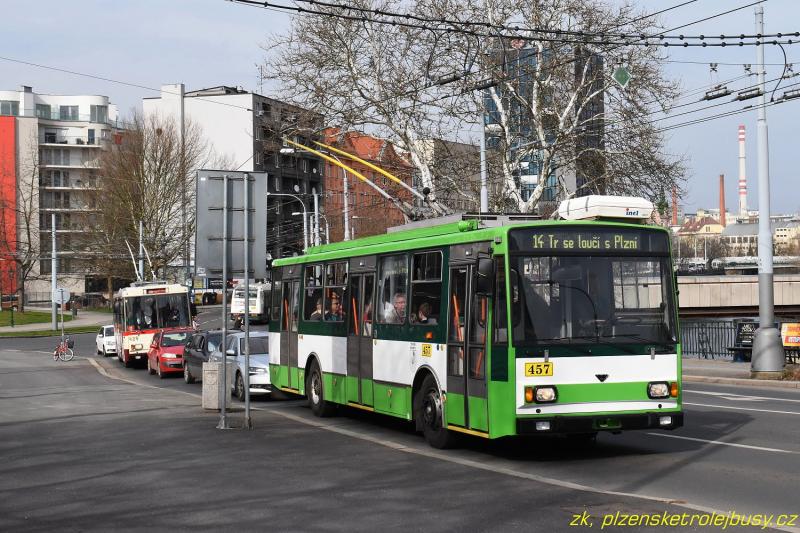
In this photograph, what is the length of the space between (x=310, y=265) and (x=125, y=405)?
4.97 m

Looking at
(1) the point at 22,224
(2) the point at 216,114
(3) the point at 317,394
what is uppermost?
(2) the point at 216,114

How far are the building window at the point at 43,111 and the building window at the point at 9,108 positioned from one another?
2339mm

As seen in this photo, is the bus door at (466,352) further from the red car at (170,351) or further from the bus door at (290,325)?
the red car at (170,351)

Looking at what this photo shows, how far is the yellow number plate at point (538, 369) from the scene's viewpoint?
1259 cm

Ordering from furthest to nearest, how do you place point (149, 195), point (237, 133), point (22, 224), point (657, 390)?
point (22, 224)
point (237, 133)
point (149, 195)
point (657, 390)

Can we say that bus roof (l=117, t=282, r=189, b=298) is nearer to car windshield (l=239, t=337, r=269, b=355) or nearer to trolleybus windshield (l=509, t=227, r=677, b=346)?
car windshield (l=239, t=337, r=269, b=355)

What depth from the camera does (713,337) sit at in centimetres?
3781

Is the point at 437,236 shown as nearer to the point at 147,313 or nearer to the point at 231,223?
the point at 231,223

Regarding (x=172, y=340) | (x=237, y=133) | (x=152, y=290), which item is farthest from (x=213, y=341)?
(x=237, y=133)

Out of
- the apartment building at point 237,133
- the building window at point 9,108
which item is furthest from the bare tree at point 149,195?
the building window at point 9,108

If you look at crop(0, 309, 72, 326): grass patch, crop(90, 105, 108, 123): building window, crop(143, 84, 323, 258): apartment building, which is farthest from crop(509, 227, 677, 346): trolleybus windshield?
crop(90, 105, 108, 123): building window

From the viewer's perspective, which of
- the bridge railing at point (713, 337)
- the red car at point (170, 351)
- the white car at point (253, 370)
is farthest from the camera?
the bridge railing at point (713, 337)

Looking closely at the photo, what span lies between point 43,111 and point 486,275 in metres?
128

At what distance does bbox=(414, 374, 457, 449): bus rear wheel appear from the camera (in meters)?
14.3
